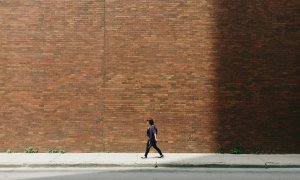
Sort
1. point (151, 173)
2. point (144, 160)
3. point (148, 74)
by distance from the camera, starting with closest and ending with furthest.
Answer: point (151, 173) → point (144, 160) → point (148, 74)

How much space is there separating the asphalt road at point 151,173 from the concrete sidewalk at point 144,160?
0.52m

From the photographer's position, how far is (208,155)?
53.0 feet

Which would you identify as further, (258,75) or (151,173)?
(258,75)

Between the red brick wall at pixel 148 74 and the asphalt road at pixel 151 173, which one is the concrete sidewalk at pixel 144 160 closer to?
the asphalt road at pixel 151 173

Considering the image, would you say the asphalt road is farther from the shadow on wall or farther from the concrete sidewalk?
the shadow on wall

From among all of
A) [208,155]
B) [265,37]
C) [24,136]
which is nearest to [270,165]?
[208,155]

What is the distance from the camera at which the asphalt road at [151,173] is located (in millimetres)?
11727

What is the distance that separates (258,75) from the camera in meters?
17.1

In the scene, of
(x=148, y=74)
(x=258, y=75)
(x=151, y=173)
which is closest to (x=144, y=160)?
(x=151, y=173)

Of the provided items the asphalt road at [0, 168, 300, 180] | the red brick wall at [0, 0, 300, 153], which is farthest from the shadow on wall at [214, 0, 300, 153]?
the asphalt road at [0, 168, 300, 180]

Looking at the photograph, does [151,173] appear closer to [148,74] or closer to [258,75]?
[148,74]

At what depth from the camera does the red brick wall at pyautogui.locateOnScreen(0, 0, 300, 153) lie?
55.6 feet

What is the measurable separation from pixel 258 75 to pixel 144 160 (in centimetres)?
618

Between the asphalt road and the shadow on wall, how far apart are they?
3572 millimetres
